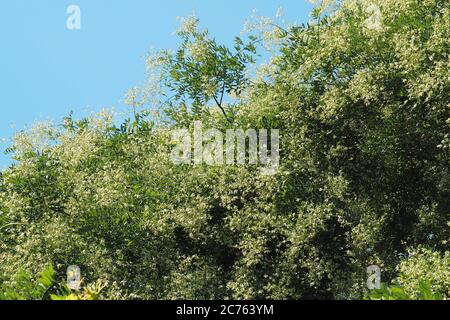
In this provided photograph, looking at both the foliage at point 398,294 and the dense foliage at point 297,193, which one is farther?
the dense foliage at point 297,193

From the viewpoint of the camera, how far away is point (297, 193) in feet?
93.8

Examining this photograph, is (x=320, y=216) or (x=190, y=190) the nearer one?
(x=320, y=216)

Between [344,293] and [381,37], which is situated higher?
[381,37]

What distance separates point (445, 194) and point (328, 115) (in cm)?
553

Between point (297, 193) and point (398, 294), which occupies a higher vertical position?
point (297, 193)

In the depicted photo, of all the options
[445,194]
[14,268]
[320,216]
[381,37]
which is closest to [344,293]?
[320,216]

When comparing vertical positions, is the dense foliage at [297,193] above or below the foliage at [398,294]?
above

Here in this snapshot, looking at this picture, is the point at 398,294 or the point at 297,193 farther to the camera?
the point at 297,193

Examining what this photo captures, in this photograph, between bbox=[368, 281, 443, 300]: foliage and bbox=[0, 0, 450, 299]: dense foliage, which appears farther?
bbox=[0, 0, 450, 299]: dense foliage

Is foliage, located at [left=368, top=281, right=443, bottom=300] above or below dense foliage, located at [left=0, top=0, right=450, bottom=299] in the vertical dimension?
below

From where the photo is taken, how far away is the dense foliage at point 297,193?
88.9 feet

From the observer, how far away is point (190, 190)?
1169 inches

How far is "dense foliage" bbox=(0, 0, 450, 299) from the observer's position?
27.1 m
